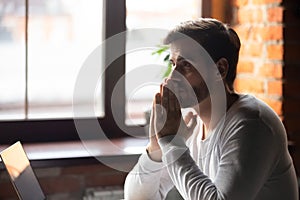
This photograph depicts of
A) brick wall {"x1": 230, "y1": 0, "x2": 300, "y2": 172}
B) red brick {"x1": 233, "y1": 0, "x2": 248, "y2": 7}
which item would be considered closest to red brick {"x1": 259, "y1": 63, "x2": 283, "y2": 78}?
brick wall {"x1": 230, "y1": 0, "x2": 300, "y2": 172}

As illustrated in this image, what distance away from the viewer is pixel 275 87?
221 cm

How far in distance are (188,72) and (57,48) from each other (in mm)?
1081

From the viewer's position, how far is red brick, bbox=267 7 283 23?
2.16 m

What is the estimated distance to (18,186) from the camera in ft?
4.54

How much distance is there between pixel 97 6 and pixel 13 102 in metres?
0.56

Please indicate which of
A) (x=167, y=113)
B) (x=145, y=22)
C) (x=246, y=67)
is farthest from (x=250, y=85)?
(x=167, y=113)

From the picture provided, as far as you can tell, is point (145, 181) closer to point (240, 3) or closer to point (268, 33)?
point (268, 33)

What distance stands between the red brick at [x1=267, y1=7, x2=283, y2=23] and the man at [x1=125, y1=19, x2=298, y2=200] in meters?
0.78

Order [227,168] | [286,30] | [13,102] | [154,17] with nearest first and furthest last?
[227,168]
[286,30]
[13,102]
[154,17]

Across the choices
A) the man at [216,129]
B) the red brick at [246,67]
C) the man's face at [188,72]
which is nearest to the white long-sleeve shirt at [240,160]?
the man at [216,129]

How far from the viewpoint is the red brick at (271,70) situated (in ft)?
7.16

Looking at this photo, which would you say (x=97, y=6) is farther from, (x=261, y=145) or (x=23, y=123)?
(x=261, y=145)

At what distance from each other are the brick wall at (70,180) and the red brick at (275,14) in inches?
35.1

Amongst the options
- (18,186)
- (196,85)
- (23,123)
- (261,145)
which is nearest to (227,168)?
(261,145)
